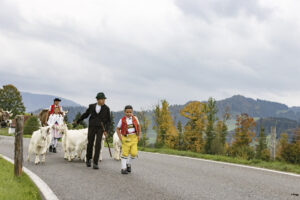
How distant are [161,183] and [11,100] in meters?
72.1

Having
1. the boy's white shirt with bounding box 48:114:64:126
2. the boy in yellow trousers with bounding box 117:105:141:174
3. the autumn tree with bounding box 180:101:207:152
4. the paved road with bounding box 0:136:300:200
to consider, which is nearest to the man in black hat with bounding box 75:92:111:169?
the paved road with bounding box 0:136:300:200

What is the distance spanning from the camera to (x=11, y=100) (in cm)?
7256

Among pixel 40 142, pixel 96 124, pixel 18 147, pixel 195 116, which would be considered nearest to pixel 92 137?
pixel 96 124

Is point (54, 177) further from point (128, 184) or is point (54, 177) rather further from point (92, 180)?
point (128, 184)

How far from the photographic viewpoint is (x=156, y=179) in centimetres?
792

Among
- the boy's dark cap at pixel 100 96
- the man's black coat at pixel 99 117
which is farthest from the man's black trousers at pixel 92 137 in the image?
the boy's dark cap at pixel 100 96

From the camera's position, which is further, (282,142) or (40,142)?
(282,142)

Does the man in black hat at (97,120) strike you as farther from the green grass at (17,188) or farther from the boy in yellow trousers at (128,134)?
the green grass at (17,188)

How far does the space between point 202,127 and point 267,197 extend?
2427 inches

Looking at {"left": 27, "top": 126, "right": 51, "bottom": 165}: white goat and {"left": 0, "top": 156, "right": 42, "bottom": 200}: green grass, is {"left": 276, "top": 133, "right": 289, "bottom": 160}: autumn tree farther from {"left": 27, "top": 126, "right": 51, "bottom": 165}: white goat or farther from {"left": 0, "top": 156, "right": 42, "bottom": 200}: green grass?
{"left": 0, "top": 156, "right": 42, "bottom": 200}: green grass

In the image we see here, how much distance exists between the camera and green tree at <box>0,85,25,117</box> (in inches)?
2825

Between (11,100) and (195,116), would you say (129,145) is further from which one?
(11,100)

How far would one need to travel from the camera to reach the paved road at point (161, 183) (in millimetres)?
6191

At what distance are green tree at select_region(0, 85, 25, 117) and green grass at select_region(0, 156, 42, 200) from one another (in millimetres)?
69310
